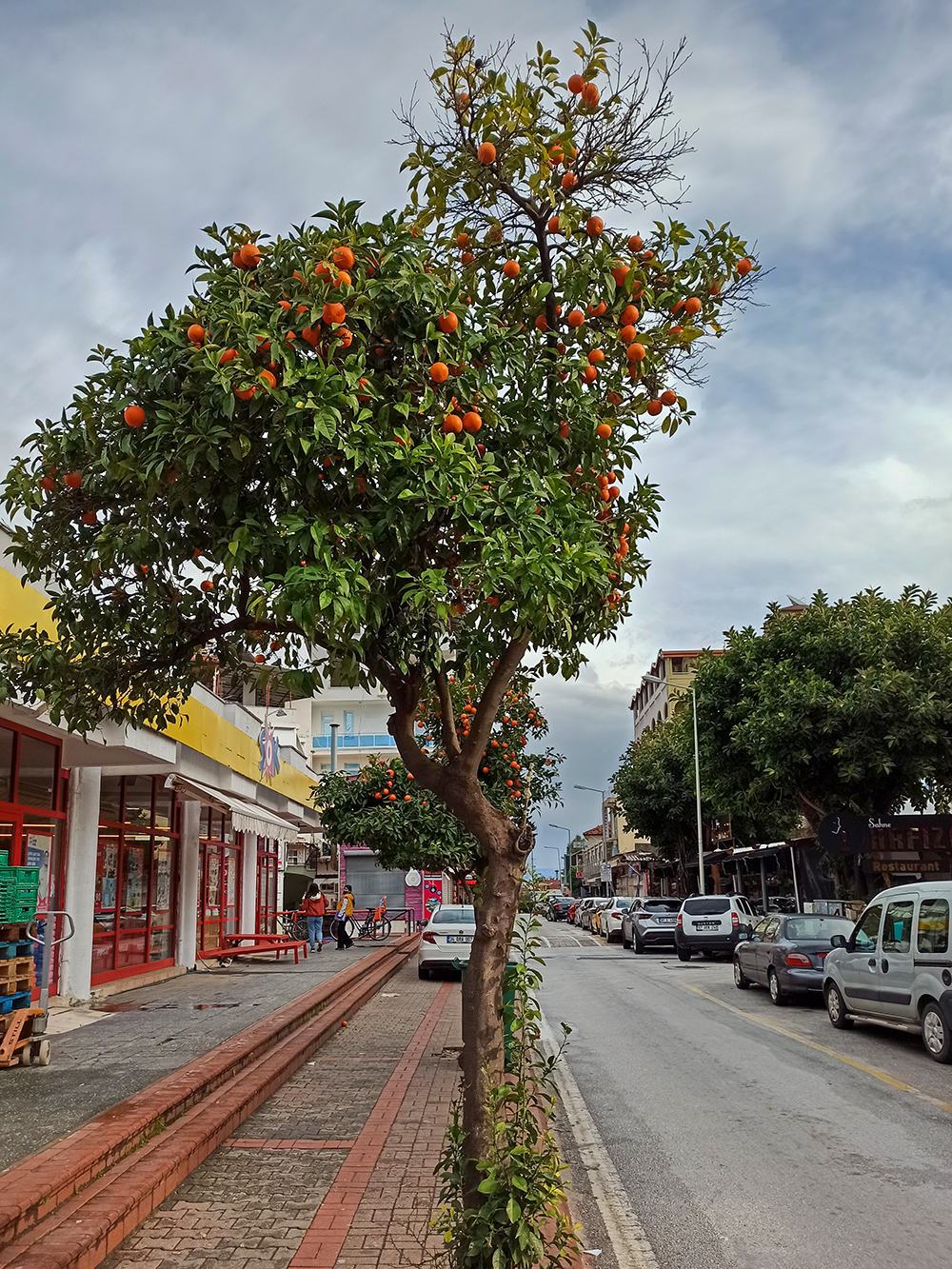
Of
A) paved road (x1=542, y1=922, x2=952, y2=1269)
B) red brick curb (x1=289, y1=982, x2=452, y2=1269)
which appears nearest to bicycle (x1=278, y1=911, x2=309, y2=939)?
paved road (x1=542, y1=922, x2=952, y2=1269)

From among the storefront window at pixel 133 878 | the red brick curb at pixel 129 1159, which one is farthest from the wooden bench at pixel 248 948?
the red brick curb at pixel 129 1159

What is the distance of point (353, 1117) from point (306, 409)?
5.88 m

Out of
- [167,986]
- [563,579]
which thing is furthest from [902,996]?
[167,986]

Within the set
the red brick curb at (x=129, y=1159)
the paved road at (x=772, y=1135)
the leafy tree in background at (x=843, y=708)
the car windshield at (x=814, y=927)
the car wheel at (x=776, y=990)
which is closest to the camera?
the red brick curb at (x=129, y=1159)

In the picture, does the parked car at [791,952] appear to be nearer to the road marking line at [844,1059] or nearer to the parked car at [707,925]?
the road marking line at [844,1059]

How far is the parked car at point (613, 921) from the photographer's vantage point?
3594cm

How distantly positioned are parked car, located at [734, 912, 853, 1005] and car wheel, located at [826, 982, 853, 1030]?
1.84 metres

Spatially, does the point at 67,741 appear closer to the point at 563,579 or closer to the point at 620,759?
the point at 563,579

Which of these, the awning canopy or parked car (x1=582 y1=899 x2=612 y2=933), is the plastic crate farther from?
parked car (x1=582 y1=899 x2=612 y2=933)

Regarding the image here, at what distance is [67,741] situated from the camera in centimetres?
1301

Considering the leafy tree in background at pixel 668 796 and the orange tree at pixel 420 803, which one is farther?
the leafy tree in background at pixel 668 796

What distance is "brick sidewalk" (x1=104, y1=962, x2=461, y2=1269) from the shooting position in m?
5.31

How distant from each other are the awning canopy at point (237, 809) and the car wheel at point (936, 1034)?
10805mm

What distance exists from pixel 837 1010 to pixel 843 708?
9.22m
